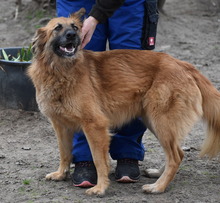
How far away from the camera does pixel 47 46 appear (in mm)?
3943

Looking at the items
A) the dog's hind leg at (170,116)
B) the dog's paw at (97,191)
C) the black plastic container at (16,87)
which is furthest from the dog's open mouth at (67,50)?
the black plastic container at (16,87)

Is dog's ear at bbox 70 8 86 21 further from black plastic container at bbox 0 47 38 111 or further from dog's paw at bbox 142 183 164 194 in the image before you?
black plastic container at bbox 0 47 38 111

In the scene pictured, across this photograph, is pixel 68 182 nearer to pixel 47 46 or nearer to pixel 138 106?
pixel 138 106

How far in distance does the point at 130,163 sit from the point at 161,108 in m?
0.73

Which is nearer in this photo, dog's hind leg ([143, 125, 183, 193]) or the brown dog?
the brown dog

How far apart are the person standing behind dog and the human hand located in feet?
0.33

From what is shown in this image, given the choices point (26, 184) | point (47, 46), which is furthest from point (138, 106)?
point (26, 184)

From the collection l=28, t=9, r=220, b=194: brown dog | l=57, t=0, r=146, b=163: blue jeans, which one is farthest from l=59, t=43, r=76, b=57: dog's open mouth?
l=57, t=0, r=146, b=163: blue jeans

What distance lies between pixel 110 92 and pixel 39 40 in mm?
734

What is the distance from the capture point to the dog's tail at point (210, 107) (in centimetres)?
421

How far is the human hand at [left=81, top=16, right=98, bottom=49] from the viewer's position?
4.04 metres

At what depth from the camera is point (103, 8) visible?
4.02m

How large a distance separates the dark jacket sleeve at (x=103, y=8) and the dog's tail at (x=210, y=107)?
0.80 metres

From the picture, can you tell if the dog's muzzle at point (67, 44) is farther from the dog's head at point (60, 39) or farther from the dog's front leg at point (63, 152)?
the dog's front leg at point (63, 152)
